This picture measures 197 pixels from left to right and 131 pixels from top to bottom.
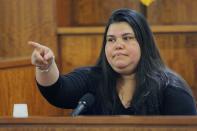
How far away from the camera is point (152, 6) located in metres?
3.54

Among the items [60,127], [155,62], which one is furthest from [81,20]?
[60,127]

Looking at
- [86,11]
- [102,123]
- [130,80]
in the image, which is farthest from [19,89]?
[102,123]

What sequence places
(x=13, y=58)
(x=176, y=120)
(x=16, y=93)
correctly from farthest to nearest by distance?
1. (x=13, y=58)
2. (x=16, y=93)
3. (x=176, y=120)

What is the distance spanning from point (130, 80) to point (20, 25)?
67.9 inches

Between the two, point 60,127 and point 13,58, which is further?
point 13,58

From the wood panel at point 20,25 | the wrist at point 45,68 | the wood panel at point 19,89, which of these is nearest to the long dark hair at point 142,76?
the wrist at point 45,68

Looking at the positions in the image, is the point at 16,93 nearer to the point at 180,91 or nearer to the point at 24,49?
the point at 24,49

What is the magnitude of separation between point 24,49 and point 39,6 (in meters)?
0.29

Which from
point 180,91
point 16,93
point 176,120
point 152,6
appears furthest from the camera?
point 152,6

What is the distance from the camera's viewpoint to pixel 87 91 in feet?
5.81

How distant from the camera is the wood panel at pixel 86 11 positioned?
3.60 meters

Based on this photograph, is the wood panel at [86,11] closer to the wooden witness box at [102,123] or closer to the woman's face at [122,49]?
the woman's face at [122,49]

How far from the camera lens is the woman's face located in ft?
5.40

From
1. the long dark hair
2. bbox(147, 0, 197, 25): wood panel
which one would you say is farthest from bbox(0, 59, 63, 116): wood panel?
the long dark hair
